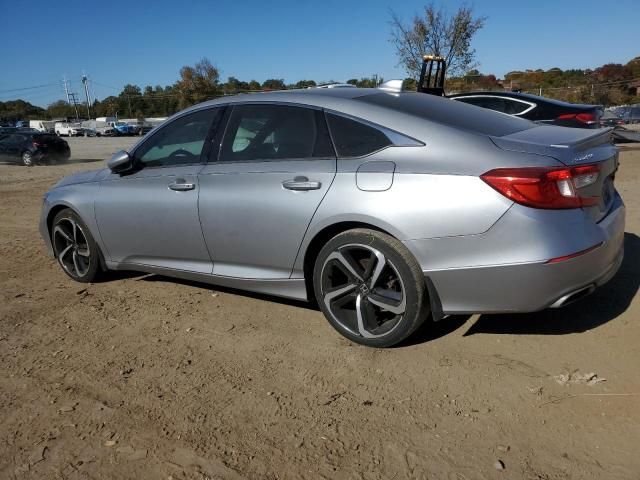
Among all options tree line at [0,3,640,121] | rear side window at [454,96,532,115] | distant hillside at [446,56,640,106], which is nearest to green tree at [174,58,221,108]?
tree line at [0,3,640,121]

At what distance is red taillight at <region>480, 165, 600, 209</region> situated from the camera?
2.79 meters

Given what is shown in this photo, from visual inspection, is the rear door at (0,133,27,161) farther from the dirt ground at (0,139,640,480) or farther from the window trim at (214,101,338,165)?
the window trim at (214,101,338,165)

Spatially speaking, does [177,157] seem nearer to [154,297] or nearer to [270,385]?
[154,297]

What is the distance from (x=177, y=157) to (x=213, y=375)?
1.82 meters

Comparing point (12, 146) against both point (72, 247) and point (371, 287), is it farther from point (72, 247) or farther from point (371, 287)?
point (371, 287)

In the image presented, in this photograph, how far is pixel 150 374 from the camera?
10.6 ft

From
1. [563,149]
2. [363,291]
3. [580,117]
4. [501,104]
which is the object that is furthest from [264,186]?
[580,117]

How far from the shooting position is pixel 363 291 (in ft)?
10.9

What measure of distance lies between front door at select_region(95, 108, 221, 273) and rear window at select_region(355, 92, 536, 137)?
1307mm

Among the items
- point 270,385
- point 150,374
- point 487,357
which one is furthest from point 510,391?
point 150,374

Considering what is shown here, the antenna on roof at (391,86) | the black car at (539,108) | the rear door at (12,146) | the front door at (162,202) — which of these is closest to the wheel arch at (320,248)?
the front door at (162,202)

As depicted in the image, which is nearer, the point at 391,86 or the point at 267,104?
the point at 267,104

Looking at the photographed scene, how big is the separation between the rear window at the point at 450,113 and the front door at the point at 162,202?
1307mm

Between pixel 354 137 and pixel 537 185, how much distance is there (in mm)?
1105
